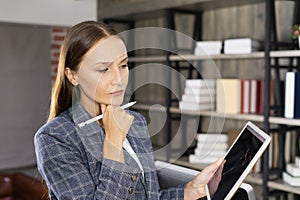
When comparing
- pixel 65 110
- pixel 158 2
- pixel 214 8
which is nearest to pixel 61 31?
pixel 158 2

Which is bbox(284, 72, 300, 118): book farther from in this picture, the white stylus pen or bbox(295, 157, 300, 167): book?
the white stylus pen

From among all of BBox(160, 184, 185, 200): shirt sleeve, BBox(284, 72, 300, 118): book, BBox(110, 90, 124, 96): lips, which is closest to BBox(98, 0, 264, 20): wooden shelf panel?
BBox(284, 72, 300, 118): book

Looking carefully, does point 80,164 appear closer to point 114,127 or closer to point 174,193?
point 114,127

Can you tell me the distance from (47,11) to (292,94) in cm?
221

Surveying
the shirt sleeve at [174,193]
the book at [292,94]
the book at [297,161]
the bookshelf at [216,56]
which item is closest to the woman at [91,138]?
the shirt sleeve at [174,193]

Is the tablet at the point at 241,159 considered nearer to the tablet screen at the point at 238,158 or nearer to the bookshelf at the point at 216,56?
the tablet screen at the point at 238,158

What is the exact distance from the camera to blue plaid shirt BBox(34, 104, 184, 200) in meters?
0.91

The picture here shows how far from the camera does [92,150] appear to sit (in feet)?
3.17

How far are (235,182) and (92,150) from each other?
0.36 metres

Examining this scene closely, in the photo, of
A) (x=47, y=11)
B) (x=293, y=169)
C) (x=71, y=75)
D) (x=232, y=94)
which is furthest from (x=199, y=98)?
(x=47, y=11)

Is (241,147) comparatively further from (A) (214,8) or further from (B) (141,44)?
(A) (214,8)

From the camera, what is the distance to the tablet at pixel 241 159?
30.2 inches

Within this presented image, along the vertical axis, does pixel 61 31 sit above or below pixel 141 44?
above

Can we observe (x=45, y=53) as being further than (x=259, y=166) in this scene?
Yes
